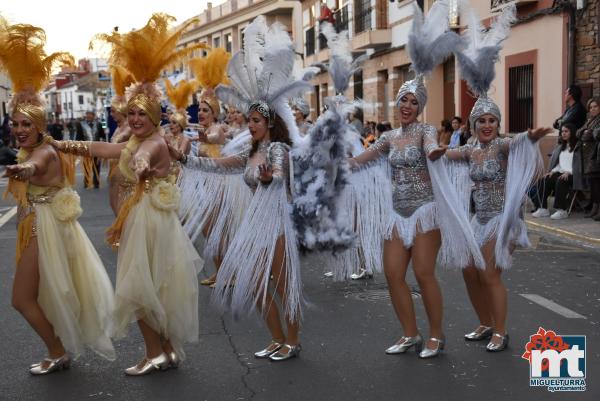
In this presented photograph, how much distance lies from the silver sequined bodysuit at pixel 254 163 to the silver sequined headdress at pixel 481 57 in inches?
56.5

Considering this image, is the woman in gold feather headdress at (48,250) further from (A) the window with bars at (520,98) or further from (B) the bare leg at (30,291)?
(A) the window with bars at (520,98)

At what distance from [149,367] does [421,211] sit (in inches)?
81.3

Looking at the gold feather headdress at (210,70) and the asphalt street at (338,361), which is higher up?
the gold feather headdress at (210,70)

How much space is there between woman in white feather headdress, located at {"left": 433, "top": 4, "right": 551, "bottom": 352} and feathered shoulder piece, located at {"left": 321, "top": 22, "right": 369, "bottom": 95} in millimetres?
855

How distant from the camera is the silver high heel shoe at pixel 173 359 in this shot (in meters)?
5.11

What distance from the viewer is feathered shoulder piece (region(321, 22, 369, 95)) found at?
16.9 feet

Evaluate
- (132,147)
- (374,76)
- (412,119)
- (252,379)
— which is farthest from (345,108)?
(374,76)

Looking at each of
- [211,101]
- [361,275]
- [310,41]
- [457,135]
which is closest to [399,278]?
[361,275]

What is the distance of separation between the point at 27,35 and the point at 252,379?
2754 millimetres

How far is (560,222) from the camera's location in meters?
11.9

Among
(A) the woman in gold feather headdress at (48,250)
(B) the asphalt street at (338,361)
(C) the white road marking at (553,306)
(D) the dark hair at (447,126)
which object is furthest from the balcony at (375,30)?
(A) the woman in gold feather headdress at (48,250)

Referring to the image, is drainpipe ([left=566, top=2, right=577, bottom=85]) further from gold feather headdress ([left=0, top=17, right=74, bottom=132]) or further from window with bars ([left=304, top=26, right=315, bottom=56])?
window with bars ([left=304, top=26, right=315, bottom=56])

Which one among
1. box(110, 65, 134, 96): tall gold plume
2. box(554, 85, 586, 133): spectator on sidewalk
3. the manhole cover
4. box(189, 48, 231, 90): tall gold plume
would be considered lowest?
the manhole cover

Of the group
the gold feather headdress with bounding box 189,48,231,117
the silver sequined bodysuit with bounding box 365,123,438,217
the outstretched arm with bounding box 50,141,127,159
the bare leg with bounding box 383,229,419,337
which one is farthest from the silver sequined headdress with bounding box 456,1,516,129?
the gold feather headdress with bounding box 189,48,231,117
